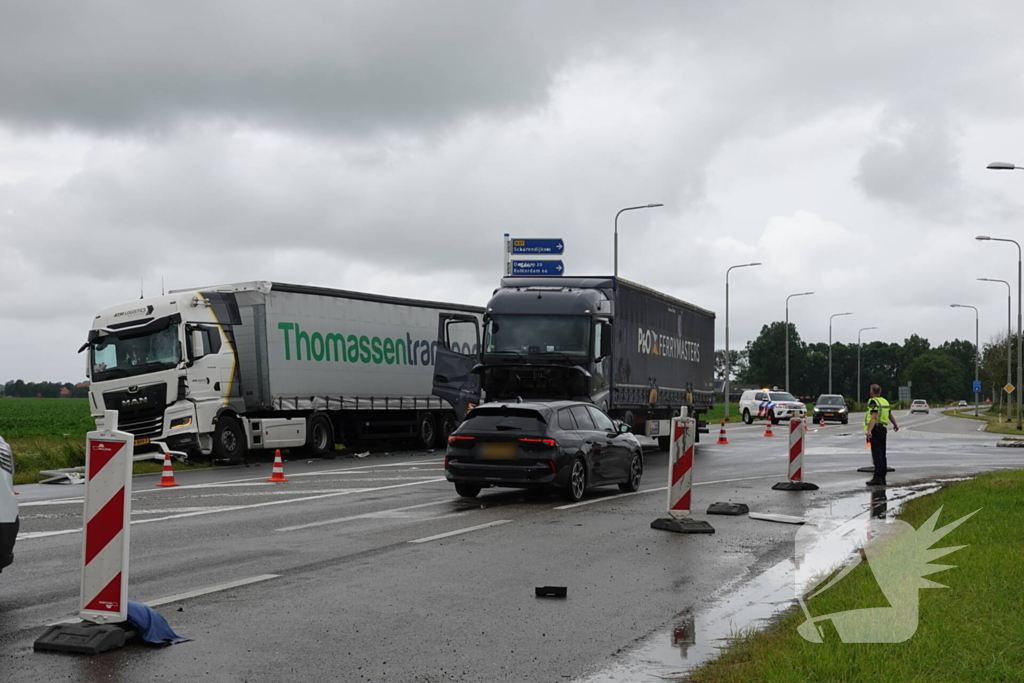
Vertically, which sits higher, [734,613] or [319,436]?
[319,436]

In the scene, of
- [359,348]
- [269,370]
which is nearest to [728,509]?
[269,370]

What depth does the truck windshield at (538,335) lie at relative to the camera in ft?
75.6

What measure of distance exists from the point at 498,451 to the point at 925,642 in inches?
365

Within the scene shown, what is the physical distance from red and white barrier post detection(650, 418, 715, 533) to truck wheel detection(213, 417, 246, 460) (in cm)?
1392

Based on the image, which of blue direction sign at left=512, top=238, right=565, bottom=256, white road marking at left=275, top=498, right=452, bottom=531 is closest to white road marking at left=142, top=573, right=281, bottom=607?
white road marking at left=275, top=498, right=452, bottom=531

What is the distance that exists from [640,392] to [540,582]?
58.6 feet

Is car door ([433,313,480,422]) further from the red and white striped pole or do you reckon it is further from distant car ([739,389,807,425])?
distant car ([739,389,807,425])

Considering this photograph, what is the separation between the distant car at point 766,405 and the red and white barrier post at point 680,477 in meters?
47.9

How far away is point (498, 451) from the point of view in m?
15.2

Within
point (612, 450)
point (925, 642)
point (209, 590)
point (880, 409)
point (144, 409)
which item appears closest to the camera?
point (925, 642)

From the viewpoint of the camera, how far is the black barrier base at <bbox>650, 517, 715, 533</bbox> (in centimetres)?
1238

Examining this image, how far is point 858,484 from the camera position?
1925 centimetres

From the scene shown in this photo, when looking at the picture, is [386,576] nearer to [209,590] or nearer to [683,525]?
[209,590]

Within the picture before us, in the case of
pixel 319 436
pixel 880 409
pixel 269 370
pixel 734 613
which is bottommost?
pixel 734 613
